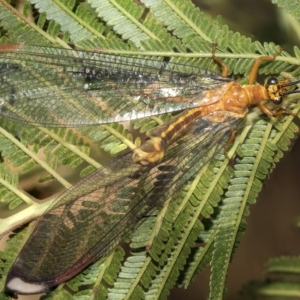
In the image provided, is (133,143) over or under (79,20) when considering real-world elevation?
under

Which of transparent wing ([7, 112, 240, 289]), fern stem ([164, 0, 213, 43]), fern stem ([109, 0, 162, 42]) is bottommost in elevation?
transparent wing ([7, 112, 240, 289])

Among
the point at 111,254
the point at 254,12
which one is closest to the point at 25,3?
the point at 111,254

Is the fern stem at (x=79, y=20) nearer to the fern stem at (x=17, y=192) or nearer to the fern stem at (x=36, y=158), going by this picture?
the fern stem at (x=36, y=158)

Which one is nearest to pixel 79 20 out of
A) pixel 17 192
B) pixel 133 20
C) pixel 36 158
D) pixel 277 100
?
pixel 133 20

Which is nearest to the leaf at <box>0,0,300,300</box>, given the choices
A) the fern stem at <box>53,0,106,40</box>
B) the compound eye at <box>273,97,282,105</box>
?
the fern stem at <box>53,0,106,40</box>

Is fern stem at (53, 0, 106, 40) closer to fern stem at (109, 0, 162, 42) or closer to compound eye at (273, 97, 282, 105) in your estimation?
fern stem at (109, 0, 162, 42)

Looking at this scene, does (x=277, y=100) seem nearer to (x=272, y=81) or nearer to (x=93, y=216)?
(x=272, y=81)
